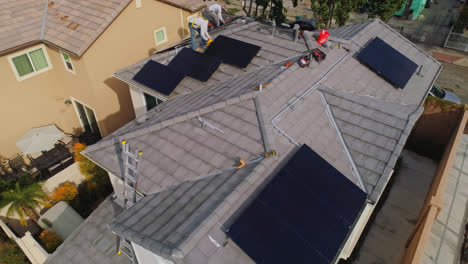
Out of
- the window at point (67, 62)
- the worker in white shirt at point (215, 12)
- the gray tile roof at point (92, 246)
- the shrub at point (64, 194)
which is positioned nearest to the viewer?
the gray tile roof at point (92, 246)

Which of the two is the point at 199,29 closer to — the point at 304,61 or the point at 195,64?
the point at 195,64

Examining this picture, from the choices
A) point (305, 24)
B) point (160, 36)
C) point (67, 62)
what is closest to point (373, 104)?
point (160, 36)

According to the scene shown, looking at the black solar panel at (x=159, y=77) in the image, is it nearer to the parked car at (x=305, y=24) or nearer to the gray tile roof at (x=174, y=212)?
the gray tile roof at (x=174, y=212)

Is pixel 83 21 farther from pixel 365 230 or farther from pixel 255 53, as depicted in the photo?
pixel 365 230

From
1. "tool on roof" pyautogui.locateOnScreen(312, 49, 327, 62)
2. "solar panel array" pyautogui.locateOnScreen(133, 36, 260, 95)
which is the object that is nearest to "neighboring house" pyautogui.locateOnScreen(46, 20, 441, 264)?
"solar panel array" pyautogui.locateOnScreen(133, 36, 260, 95)

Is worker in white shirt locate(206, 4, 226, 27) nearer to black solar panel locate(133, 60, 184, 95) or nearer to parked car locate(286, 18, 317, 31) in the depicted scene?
black solar panel locate(133, 60, 184, 95)

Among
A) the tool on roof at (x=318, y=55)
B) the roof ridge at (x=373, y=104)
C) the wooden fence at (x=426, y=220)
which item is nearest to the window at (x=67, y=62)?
the tool on roof at (x=318, y=55)
